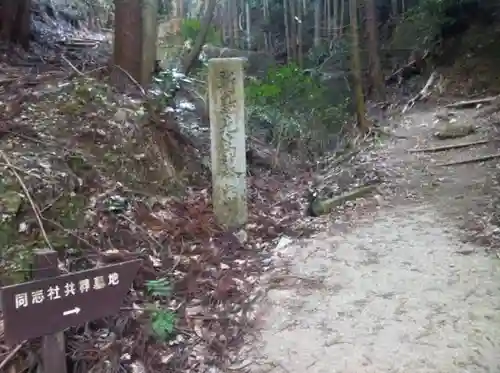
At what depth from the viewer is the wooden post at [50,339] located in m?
2.80

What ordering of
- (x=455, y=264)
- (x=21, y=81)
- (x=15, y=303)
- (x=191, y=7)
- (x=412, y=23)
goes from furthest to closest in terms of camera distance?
1. (x=191, y=7)
2. (x=412, y=23)
3. (x=21, y=81)
4. (x=455, y=264)
5. (x=15, y=303)

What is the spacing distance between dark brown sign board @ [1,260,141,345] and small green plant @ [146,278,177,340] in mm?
763

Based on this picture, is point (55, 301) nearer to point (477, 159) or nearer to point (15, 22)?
point (15, 22)

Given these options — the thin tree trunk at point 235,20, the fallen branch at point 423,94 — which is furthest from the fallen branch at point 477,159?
the thin tree trunk at point 235,20

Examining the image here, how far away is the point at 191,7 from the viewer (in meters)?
18.9

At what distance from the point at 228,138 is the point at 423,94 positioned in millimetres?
7316

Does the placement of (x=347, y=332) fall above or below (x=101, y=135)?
below

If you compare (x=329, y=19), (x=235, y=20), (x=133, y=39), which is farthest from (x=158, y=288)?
(x=235, y=20)

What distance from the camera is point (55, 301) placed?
2.78 metres

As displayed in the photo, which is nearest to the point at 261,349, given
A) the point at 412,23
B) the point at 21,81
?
the point at 21,81

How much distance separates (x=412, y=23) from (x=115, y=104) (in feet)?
32.1

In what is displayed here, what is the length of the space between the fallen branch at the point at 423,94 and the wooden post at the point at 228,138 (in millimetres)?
6490

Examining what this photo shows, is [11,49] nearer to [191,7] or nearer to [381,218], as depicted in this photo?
[381,218]

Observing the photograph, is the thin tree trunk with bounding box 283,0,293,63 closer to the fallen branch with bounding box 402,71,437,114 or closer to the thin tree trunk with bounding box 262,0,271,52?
the thin tree trunk with bounding box 262,0,271,52
